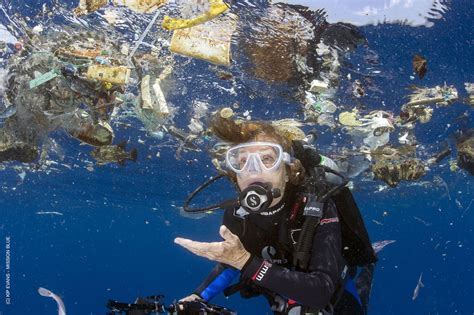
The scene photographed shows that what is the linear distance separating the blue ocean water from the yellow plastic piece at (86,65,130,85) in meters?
1.51

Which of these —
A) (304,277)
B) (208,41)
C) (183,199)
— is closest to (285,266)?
(304,277)

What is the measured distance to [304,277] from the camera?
153 inches

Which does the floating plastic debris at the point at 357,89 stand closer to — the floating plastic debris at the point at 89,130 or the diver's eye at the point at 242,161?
the diver's eye at the point at 242,161

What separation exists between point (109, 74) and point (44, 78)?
1.61m

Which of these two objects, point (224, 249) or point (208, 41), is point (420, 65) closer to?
point (208, 41)

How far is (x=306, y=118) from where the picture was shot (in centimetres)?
1138

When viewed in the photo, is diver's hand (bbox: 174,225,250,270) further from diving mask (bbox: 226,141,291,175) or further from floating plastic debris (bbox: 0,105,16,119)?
floating plastic debris (bbox: 0,105,16,119)

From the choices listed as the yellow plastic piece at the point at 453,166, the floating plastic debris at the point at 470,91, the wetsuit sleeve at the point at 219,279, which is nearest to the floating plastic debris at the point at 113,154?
the wetsuit sleeve at the point at 219,279

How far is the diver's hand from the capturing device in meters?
3.70

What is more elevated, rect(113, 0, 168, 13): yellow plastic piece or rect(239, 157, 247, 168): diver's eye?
rect(113, 0, 168, 13): yellow plastic piece

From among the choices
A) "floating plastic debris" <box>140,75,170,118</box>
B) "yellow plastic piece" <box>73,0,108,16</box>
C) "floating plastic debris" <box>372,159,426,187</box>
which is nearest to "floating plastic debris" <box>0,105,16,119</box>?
"floating plastic debris" <box>140,75,170,118</box>

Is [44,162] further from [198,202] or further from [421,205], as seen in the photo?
[421,205]

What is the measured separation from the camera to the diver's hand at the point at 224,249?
12.1ft

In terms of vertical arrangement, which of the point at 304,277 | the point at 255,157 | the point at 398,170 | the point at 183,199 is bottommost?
the point at 183,199
